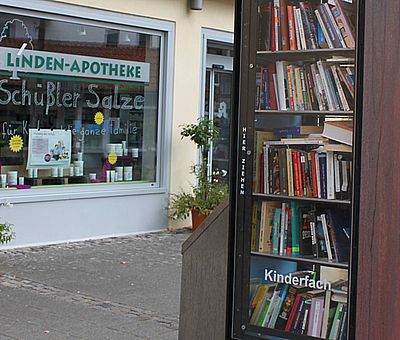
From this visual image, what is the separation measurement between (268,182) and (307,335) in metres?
0.86

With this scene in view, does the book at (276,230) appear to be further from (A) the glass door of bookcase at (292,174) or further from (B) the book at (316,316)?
(B) the book at (316,316)

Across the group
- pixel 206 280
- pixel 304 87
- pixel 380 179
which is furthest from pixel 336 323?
pixel 304 87

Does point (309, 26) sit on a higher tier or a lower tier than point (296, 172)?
higher

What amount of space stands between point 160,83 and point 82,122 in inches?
60.9

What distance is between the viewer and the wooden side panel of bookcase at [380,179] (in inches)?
149

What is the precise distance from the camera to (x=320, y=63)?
4328 millimetres

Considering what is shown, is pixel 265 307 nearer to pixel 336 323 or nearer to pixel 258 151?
pixel 336 323

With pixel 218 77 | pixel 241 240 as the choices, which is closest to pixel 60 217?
pixel 218 77

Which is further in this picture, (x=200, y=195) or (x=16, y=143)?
(x=200, y=195)

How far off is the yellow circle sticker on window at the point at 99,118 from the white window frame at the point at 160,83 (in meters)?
0.88

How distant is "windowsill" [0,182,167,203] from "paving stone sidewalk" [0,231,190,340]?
62 cm

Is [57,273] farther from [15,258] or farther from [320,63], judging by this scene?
[320,63]

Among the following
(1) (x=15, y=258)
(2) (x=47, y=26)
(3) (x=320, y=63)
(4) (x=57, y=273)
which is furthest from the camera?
(2) (x=47, y=26)

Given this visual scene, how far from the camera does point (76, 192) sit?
35.1 ft
